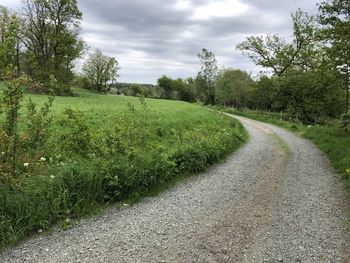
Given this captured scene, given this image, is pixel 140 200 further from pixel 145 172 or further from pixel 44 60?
pixel 44 60

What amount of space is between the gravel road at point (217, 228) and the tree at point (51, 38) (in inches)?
1469

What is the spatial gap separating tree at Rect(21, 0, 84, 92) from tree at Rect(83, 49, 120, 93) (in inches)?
1274

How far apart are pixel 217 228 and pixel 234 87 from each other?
5840 centimetres

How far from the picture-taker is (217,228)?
5.86 metres

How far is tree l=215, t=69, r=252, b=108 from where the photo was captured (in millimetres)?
62112

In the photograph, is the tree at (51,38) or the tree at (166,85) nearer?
the tree at (51,38)

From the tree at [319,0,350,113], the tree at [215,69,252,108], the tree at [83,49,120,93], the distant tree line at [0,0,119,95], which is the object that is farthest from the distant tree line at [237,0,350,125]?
the tree at [83,49,120,93]

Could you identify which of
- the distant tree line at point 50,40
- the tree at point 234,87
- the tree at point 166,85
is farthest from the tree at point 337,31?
the tree at point 166,85

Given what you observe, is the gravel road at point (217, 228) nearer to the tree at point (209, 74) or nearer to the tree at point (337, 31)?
the tree at point (337, 31)

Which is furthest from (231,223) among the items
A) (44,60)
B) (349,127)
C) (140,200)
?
(44,60)

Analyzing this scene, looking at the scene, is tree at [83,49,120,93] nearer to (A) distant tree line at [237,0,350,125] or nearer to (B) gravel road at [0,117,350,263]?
(A) distant tree line at [237,0,350,125]

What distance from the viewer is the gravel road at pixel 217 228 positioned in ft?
16.0

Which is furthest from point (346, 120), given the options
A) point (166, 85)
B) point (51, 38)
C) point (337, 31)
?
point (166, 85)

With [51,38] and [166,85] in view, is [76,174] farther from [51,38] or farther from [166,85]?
[166,85]
